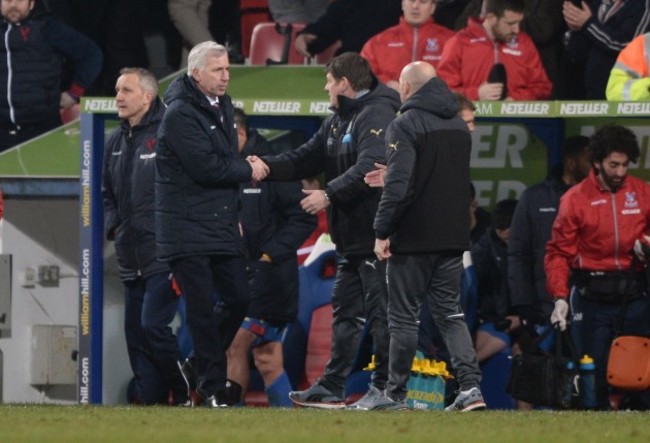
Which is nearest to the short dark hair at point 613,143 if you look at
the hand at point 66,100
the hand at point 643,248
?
the hand at point 643,248

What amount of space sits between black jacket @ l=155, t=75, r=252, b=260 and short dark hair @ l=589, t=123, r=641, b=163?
7.62 feet

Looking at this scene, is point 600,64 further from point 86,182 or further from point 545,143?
point 86,182

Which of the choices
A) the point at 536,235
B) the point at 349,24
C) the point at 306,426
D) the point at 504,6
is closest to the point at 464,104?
the point at 536,235

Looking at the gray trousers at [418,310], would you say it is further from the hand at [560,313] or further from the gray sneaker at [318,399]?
the hand at [560,313]

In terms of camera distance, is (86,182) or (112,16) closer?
(86,182)

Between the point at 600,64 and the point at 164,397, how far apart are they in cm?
391

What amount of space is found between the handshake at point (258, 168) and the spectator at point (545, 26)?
11.6 ft

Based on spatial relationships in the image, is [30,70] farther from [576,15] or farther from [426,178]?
[426,178]

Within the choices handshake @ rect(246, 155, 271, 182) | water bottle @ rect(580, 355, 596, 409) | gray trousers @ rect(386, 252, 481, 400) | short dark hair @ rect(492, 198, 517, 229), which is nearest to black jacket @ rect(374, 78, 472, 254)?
gray trousers @ rect(386, 252, 481, 400)

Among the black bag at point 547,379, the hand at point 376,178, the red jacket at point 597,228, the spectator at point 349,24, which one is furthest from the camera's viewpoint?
the spectator at point 349,24

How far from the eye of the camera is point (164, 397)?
496 inches

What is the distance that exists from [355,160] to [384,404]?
4.71ft

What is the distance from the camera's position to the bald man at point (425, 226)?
34.6 feet

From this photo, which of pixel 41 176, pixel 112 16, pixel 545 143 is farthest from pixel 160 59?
pixel 545 143
